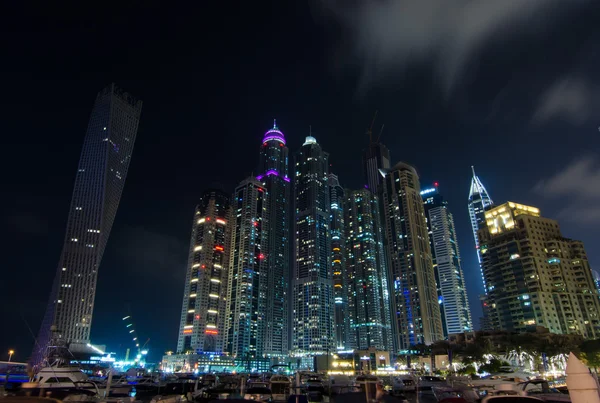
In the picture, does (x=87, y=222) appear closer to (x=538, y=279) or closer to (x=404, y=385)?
(x=404, y=385)

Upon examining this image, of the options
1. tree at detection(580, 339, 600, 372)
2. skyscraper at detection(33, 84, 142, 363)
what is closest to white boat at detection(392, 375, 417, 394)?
tree at detection(580, 339, 600, 372)

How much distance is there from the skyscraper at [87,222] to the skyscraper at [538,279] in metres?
156

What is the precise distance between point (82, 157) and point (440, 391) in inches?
6071

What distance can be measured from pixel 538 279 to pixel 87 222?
17077 cm

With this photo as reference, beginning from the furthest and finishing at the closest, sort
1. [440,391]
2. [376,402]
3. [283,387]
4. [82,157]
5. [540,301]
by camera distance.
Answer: [82,157] → [540,301] → [283,387] → [440,391] → [376,402]

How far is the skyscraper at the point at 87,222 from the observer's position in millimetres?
136875

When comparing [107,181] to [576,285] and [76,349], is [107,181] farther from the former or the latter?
[576,285]

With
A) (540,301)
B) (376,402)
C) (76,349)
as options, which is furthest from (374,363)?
(376,402)

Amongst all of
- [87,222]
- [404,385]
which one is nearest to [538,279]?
[404,385]

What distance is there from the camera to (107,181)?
138000 mm

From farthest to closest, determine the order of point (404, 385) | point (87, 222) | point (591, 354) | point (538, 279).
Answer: point (538, 279) → point (87, 222) → point (591, 354) → point (404, 385)

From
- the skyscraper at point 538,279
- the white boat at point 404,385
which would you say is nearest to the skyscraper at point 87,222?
the white boat at point 404,385

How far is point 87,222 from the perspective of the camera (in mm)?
138250

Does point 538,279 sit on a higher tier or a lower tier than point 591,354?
higher
